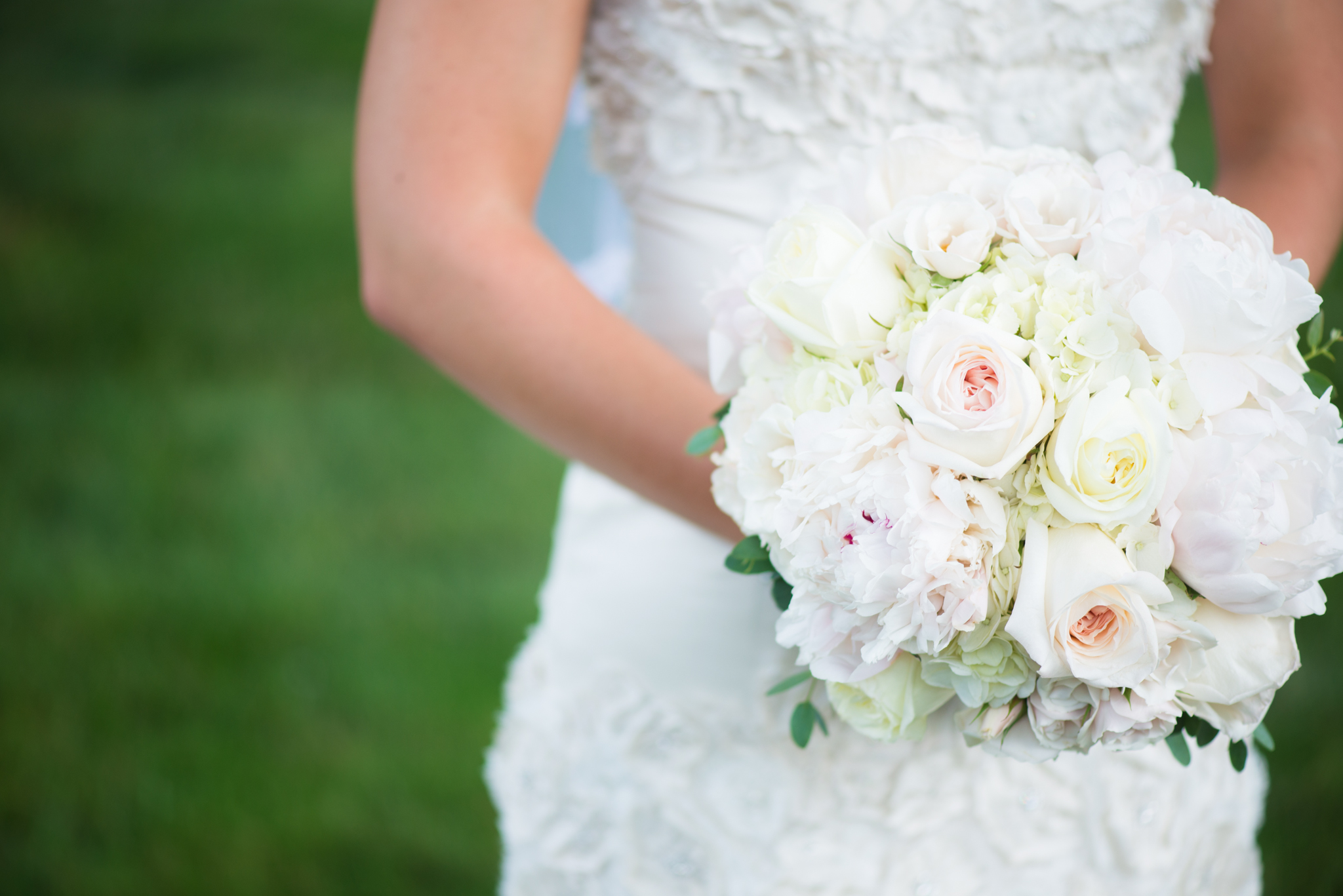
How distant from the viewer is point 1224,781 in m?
1.47

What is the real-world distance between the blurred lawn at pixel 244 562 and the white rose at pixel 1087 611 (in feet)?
8.80

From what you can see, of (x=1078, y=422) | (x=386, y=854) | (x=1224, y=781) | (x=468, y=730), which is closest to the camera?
(x=1078, y=422)

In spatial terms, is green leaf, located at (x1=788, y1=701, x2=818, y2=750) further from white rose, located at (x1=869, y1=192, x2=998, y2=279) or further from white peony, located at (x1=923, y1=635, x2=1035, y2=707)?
white rose, located at (x1=869, y1=192, x2=998, y2=279)

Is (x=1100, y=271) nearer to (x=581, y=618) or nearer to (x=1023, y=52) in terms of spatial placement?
(x=1023, y=52)

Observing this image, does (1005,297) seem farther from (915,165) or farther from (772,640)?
(772,640)

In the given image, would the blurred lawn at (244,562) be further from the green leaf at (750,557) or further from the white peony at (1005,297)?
the white peony at (1005,297)

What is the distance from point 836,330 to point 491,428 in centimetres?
469

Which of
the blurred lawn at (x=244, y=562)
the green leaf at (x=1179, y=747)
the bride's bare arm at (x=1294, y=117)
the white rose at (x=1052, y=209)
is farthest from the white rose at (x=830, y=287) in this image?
the blurred lawn at (x=244, y=562)

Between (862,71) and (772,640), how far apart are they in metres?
0.70

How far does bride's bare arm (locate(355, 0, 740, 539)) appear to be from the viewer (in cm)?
119

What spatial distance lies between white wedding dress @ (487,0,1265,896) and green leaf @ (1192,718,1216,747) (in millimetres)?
308

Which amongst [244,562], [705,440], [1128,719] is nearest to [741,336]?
[705,440]

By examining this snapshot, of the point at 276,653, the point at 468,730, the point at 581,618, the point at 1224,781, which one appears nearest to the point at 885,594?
the point at 581,618

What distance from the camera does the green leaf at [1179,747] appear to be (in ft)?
3.20
